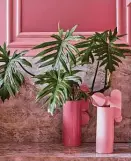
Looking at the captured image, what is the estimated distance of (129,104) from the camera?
55.9 inches

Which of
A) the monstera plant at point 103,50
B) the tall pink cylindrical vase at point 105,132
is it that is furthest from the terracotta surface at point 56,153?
the monstera plant at point 103,50

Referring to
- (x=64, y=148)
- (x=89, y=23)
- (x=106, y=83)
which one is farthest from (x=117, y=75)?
(x=64, y=148)

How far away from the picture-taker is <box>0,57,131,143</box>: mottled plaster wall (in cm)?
141

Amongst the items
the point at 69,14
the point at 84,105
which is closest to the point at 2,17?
the point at 69,14

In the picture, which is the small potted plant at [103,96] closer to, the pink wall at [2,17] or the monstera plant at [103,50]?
the monstera plant at [103,50]

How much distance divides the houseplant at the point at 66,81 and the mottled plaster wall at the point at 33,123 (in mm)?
113

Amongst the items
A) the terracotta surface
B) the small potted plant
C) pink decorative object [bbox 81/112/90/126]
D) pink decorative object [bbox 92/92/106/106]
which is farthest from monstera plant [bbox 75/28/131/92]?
the terracotta surface

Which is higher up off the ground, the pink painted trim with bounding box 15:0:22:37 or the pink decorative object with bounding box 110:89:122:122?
the pink painted trim with bounding box 15:0:22:37

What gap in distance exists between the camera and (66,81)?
1193 millimetres

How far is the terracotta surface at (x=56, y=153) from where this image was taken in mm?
1134

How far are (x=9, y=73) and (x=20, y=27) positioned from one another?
0.25 meters

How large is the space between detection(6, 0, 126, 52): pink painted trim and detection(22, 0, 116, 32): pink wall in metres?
0.02

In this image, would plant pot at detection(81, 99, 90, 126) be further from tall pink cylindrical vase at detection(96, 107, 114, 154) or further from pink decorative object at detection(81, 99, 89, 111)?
tall pink cylindrical vase at detection(96, 107, 114, 154)

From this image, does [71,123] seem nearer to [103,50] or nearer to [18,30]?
[103,50]
